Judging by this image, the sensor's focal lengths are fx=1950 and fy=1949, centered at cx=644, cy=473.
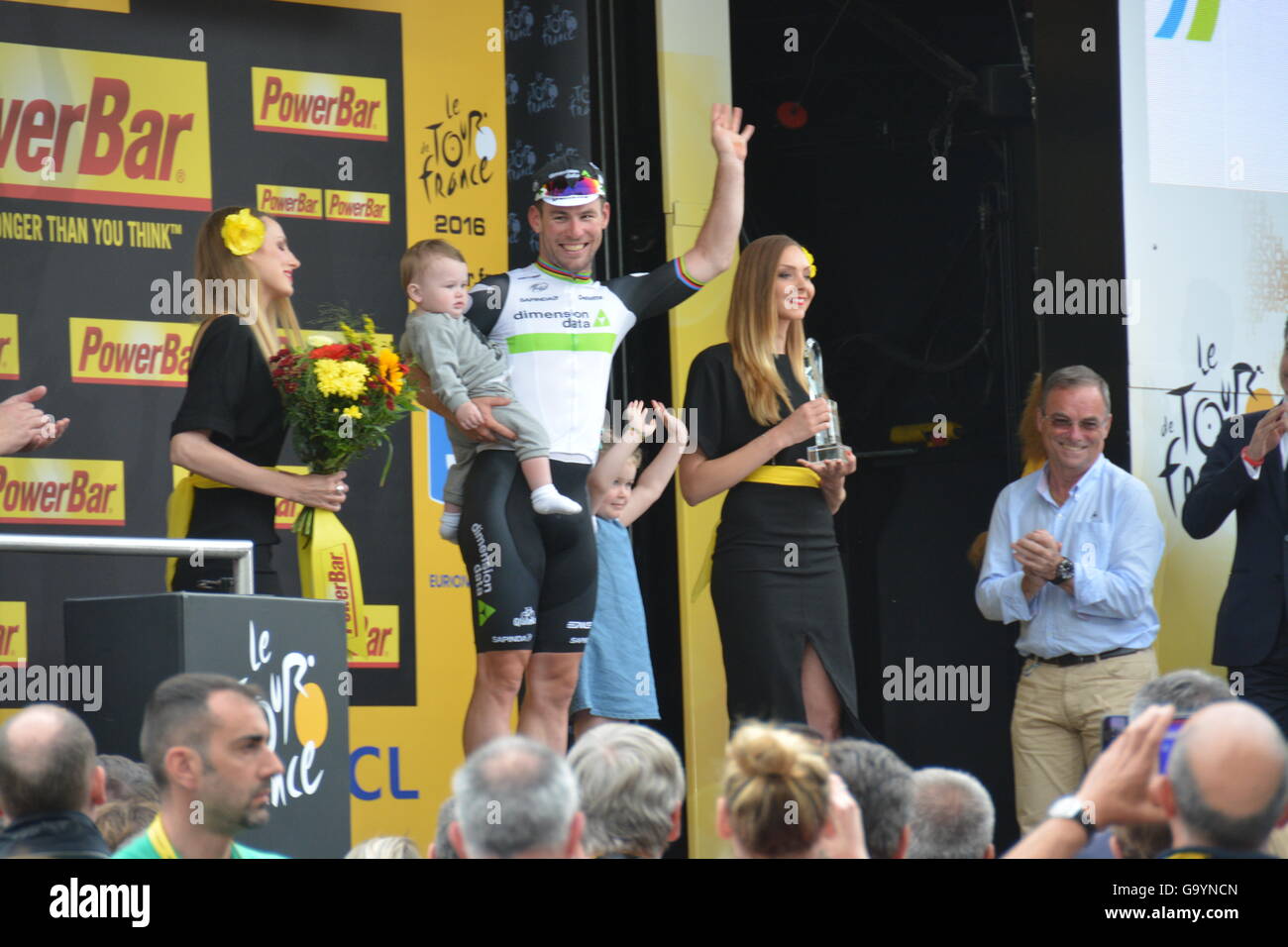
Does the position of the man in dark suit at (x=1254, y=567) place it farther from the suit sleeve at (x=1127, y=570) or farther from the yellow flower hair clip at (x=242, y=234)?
the yellow flower hair clip at (x=242, y=234)

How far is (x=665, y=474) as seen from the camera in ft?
20.9

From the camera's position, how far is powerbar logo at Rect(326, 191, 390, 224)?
7184mm

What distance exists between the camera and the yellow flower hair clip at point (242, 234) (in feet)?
17.9

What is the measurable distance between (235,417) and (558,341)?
3.06ft

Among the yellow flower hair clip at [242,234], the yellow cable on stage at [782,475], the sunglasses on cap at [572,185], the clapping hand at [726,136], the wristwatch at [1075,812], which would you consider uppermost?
the clapping hand at [726,136]

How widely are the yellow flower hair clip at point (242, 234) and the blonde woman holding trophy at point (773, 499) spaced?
1.41m

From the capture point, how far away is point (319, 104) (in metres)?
7.18

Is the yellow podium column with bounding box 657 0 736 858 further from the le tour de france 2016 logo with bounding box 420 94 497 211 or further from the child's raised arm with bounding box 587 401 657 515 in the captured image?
the child's raised arm with bounding box 587 401 657 515

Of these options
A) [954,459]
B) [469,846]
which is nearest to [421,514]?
[954,459]

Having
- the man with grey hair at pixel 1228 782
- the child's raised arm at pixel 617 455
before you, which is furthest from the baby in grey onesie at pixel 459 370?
the man with grey hair at pixel 1228 782

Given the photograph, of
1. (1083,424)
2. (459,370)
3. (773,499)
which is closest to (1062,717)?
(1083,424)

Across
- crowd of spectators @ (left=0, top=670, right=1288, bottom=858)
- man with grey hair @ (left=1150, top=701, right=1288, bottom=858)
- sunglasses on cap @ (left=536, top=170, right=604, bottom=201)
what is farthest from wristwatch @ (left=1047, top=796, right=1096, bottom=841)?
sunglasses on cap @ (left=536, top=170, right=604, bottom=201)

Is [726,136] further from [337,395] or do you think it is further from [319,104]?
[319,104]

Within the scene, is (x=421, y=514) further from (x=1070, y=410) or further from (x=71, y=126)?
(x=1070, y=410)
